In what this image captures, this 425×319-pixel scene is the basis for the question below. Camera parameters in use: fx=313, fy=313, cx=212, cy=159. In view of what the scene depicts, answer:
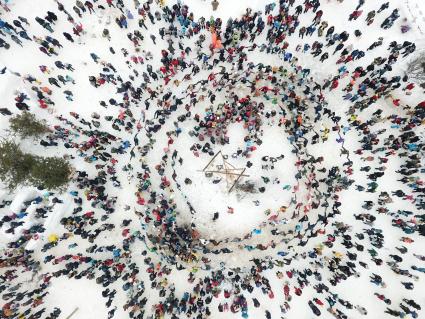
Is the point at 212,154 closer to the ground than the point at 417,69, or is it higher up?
closer to the ground

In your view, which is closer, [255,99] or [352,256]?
[352,256]

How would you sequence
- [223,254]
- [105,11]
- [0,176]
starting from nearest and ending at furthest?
[0,176] → [223,254] → [105,11]

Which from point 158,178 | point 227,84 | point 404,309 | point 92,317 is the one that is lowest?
point 404,309

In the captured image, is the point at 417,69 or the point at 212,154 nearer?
the point at 417,69

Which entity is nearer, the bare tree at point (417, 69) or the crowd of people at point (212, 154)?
the bare tree at point (417, 69)

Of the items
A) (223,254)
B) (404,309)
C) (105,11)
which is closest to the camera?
(404,309)

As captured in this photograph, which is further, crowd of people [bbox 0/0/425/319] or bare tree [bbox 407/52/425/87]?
crowd of people [bbox 0/0/425/319]

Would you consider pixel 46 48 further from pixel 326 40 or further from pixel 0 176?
pixel 326 40

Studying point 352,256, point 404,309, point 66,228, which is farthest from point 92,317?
point 404,309
